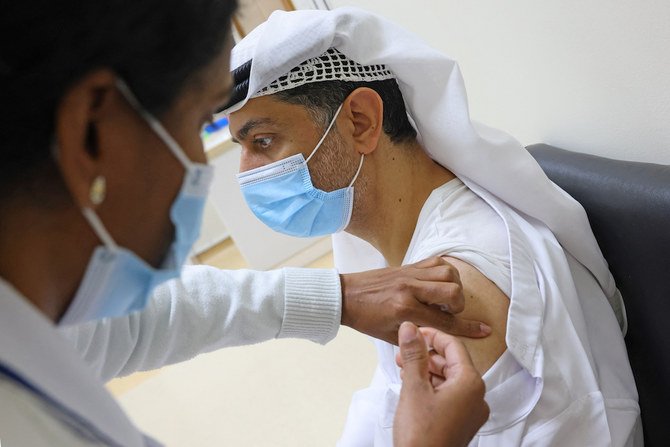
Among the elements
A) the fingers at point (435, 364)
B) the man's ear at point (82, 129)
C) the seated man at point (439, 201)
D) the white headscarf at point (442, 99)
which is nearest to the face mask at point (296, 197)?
the seated man at point (439, 201)

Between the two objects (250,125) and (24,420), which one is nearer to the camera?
(24,420)

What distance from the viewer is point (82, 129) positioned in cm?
60

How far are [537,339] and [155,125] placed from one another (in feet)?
2.42

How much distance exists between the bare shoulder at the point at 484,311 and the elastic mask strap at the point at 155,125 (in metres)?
0.60

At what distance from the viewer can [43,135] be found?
586 mm

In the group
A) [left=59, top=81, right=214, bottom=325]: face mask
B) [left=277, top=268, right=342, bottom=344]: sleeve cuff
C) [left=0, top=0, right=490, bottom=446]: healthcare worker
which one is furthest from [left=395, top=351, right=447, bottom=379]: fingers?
[left=59, top=81, right=214, bottom=325]: face mask

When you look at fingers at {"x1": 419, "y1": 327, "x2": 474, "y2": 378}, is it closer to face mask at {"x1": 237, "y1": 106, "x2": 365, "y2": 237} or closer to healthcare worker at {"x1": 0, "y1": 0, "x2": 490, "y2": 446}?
healthcare worker at {"x1": 0, "y1": 0, "x2": 490, "y2": 446}

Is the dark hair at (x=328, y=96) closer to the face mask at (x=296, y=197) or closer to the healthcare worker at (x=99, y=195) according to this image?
the face mask at (x=296, y=197)

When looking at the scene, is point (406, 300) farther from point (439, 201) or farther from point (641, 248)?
point (641, 248)

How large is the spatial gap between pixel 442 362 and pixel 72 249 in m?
0.57

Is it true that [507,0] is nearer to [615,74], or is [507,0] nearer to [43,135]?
[615,74]

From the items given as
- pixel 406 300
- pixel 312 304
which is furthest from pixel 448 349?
pixel 312 304

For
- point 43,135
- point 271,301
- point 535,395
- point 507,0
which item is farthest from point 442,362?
point 507,0

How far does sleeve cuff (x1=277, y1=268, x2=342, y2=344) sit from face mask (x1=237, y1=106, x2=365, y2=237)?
182 mm
